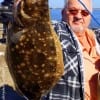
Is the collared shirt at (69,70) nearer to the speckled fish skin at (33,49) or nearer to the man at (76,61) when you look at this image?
the man at (76,61)

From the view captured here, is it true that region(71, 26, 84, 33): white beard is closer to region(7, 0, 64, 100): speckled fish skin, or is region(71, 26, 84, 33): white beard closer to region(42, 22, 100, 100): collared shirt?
region(42, 22, 100, 100): collared shirt

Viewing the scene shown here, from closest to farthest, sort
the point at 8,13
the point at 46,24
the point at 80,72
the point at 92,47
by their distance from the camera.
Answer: the point at 46,24, the point at 8,13, the point at 80,72, the point at 92,47

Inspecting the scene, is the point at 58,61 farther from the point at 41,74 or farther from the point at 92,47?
the point at 92,47

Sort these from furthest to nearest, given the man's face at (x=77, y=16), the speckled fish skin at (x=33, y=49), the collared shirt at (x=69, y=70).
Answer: the man's face at (x=77, y=16)
the collared shirt at (x=69, y=70)
the speckled fish skin at (x=33, y=49)

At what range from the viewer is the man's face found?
9.10 ft

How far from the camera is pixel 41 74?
5.54 feet

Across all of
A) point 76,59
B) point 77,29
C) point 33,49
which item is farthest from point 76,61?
point 33,49

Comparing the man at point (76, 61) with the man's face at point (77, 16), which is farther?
the man's face at point (77, 16)

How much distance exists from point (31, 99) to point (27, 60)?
5.2 inches

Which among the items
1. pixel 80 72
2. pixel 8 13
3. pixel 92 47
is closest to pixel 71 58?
pixel 80 72


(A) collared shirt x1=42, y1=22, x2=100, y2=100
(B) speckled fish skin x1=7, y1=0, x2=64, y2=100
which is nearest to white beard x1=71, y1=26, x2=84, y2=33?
(A) collared shirt x1=42, y1=22, x2=100, y2=100

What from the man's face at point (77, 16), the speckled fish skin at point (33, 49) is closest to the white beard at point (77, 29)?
the man's face at point (77, 16)

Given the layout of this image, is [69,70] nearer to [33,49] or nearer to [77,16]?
[77,16]

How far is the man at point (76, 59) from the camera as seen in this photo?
258 centimetres
